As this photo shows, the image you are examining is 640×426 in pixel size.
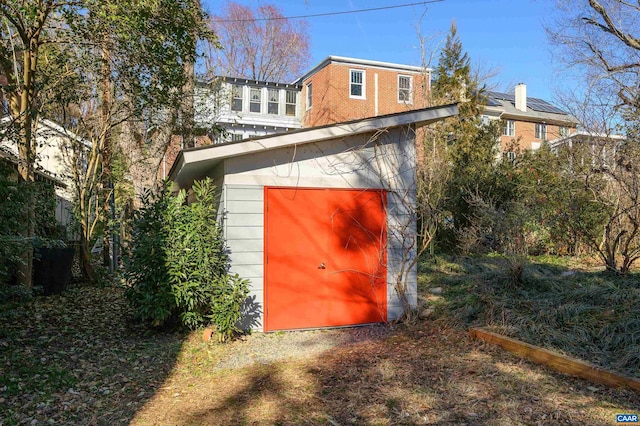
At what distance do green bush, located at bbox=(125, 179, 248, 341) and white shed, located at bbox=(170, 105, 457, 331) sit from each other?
335 millimetres

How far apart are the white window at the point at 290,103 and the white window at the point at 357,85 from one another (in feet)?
11.6

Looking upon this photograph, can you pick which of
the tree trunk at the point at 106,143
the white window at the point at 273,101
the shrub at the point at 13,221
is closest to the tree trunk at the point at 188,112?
the tree trunk at the point at 106,143

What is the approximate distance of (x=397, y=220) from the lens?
746 centimetres

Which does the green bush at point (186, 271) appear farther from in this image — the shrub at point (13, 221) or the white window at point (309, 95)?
the white window at point (309, 95)

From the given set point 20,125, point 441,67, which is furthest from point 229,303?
point 441,67

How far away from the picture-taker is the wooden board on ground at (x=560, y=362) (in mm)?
4344

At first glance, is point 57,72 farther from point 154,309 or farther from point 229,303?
point 229,303

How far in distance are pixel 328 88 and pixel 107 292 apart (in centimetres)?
1640

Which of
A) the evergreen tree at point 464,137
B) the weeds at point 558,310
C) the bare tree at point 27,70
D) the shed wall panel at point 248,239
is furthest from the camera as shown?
the evergreen tree at point 464,137

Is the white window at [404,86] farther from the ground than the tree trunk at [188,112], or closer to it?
farther from the ground

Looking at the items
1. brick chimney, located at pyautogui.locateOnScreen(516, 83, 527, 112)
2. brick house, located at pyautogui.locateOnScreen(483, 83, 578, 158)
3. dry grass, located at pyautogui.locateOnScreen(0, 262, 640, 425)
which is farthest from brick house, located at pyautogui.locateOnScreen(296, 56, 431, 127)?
dry grass, located at pyautogui.locateOnScreen(0, 262, 640, 425)

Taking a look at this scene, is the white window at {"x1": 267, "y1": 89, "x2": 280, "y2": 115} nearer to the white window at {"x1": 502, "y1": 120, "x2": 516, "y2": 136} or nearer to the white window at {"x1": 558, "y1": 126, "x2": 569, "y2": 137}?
the white window at {"x1": 558, "y1": 126, "x2": 569, "y2": 137}

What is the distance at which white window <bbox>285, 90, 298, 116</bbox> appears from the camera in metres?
25.0

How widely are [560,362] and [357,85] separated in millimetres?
20481
